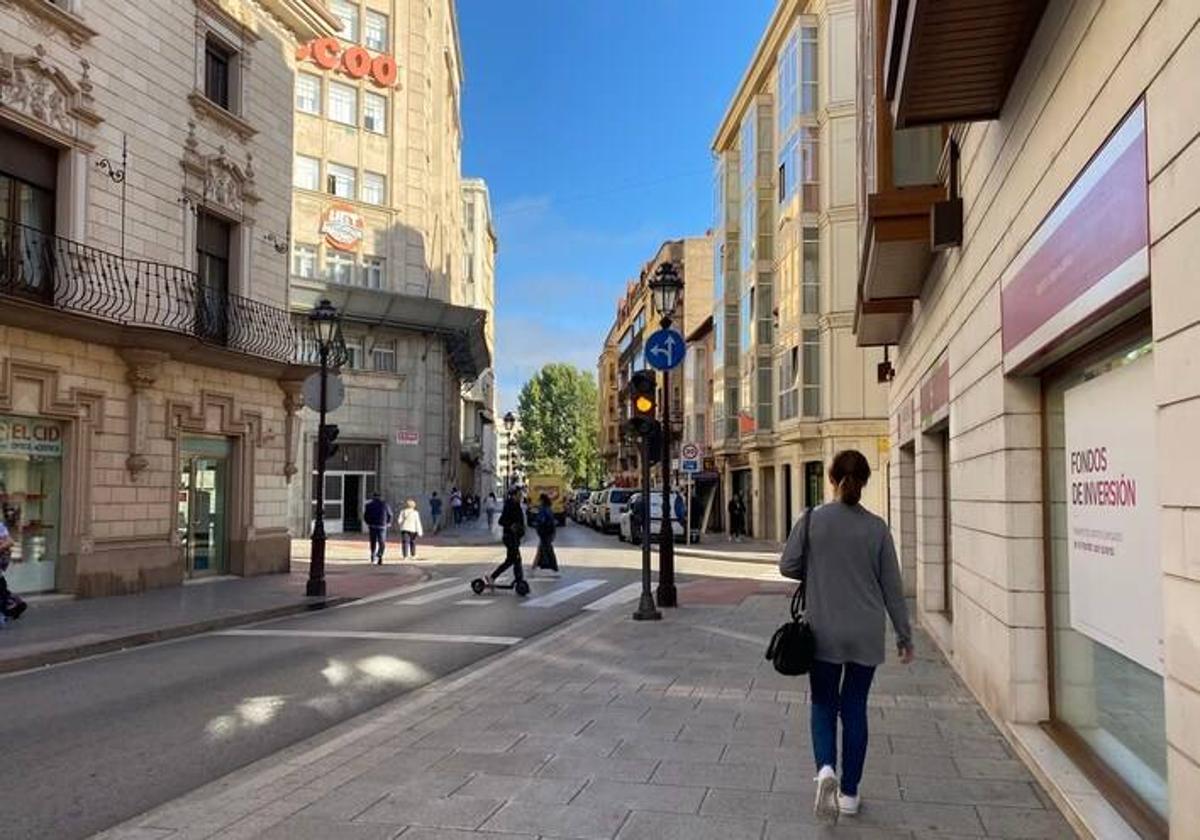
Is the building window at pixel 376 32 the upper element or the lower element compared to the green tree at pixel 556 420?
upper

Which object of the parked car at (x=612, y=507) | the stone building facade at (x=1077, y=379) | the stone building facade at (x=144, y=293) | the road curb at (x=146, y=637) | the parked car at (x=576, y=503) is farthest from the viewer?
the parked car at (x=576, y=503)

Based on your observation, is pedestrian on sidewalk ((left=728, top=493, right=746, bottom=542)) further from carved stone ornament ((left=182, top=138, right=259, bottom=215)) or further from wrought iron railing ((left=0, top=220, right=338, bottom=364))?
carved stone ornament ((left=182, top=138, right=259, bottom=215))

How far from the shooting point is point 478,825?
4801 millimetres

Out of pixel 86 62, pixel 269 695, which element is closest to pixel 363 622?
pixel 269 695

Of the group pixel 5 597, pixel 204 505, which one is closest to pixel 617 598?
pixel 204 505

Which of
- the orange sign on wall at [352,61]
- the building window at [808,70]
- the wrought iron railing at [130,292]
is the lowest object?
the wrought iron railing at [130,292]

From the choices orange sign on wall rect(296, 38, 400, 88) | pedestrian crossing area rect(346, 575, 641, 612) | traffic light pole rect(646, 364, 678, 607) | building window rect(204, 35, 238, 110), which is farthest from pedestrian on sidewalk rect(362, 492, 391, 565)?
orange sign on wall rect(296, 38, 400, 88)

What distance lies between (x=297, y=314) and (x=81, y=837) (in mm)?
32307

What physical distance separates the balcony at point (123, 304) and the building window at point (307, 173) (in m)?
19.3

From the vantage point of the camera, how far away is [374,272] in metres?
39.1

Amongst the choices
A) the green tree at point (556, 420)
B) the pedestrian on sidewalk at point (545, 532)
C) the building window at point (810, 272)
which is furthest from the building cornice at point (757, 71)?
the green tree at point (556, 420)

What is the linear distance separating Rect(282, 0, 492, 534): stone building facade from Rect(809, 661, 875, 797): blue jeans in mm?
33435

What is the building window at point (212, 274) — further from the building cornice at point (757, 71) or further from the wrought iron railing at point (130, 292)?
the building cornice at point (757, 71)

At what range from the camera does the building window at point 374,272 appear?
3891cm
